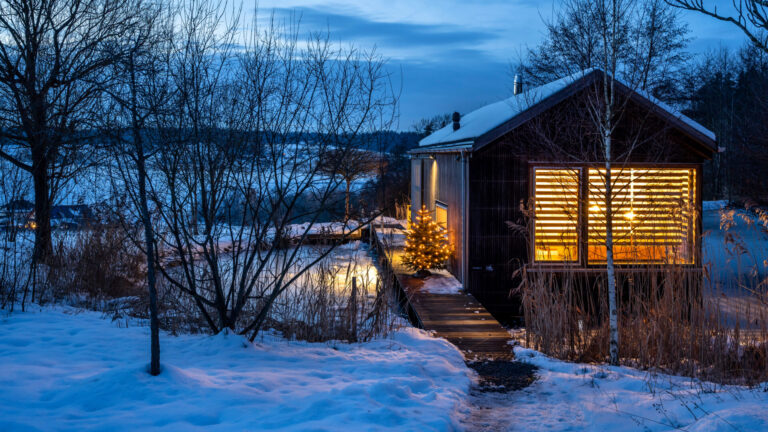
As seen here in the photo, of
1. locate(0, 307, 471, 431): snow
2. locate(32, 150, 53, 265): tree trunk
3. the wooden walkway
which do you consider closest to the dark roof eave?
the wooden walkway

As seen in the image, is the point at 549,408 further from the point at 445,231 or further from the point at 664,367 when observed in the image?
the point at 445,231

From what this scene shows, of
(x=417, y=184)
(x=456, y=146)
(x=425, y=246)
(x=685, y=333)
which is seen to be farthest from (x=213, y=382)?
(x=417, y=184)

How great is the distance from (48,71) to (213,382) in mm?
8430

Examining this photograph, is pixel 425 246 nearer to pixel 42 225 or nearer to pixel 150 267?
pixel 42 225

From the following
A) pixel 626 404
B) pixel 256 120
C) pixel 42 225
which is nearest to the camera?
pixel 626 404

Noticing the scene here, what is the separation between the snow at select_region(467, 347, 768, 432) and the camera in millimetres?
3815

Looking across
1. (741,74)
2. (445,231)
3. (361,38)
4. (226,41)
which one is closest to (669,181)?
(445,231)

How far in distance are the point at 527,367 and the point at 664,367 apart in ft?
4.39

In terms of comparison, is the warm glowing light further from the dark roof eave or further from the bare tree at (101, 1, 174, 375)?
the bare tree at (101, 1, 174, 375)

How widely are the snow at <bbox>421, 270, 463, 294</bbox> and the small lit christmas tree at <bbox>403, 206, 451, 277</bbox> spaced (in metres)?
0.24

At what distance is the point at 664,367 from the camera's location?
5.70 metres

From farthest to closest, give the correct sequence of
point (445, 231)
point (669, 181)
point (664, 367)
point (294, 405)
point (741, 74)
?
point (741, 74) < point (445, 231) < point (669, 181) < point (664, 367) < point (294, 405)

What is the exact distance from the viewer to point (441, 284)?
10953mm

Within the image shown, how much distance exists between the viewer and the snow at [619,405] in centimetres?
382
